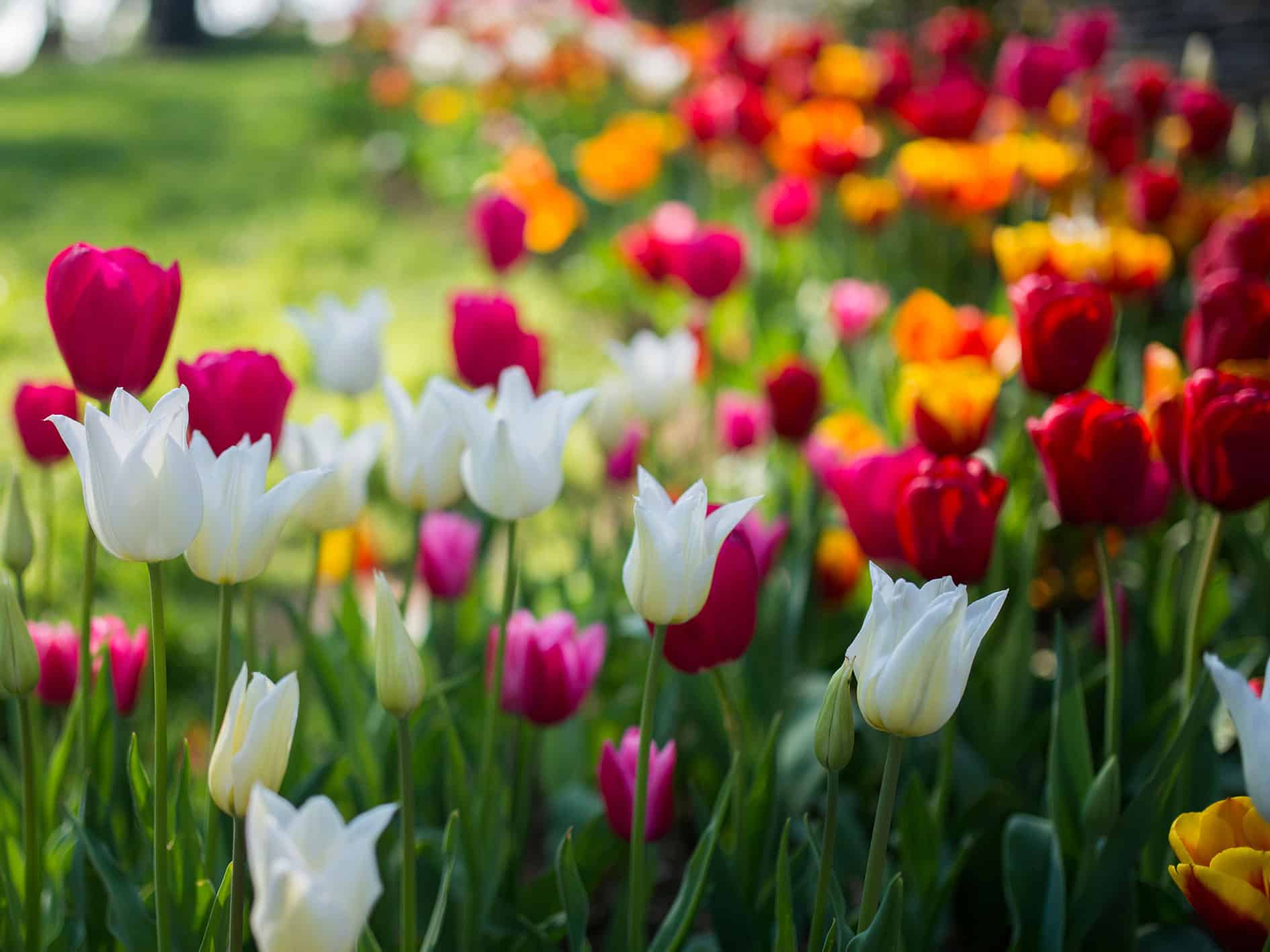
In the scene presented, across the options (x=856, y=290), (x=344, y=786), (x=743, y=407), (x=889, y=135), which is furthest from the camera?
(x=889, y=135)

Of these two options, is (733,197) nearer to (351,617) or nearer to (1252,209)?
(1252,209)

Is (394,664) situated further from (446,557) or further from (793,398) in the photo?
(793,398)

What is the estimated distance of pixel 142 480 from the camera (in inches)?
31.1

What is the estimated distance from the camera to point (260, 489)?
871 mm

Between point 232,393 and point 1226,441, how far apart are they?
871 millimetres

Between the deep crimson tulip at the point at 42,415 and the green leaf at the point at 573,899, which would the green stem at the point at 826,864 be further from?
the deep crimson tulip at the point at 42,415

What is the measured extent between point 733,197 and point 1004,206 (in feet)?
3.82

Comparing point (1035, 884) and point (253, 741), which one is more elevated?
point (253, 741)

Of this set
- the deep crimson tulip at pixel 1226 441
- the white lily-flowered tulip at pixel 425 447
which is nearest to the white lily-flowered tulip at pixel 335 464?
the white lily-flowered tulip at pixel 425 447

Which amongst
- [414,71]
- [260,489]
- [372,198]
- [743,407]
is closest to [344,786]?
[260,489]

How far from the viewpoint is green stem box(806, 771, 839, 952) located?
865 millimetres

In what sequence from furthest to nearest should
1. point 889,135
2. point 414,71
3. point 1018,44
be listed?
point 414,71, point 889,135, point 1018,44

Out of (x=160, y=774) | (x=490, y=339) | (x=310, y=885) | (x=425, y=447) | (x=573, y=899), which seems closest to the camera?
(x=310, y=885)

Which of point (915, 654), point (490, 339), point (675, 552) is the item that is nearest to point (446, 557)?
point (490, 339)
